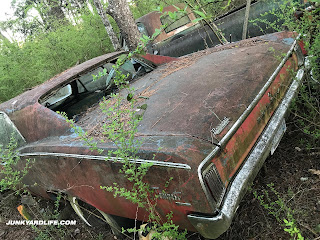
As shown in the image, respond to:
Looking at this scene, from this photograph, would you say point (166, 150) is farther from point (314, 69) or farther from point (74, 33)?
point (74, 33)

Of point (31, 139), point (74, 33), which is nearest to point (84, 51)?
point (74, 33)

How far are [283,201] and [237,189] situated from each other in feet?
2.30

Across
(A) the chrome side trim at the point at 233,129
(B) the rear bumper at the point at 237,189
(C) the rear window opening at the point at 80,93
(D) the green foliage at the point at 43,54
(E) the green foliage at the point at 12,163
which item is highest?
(D) the green foliage at the point at 43,54

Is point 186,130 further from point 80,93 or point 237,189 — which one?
point 80,93

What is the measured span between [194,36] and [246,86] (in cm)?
406

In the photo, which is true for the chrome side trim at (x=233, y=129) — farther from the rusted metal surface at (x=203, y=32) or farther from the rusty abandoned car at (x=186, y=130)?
the rusted metal surface at (x=203, y=32)

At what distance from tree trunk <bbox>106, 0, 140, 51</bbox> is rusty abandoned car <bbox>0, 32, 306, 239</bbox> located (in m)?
3.45

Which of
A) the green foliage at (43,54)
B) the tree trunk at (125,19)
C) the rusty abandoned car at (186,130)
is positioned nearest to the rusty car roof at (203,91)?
the rusty abandoned car at (186,130)

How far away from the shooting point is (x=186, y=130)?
213 cm

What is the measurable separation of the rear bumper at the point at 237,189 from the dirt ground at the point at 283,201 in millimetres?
389

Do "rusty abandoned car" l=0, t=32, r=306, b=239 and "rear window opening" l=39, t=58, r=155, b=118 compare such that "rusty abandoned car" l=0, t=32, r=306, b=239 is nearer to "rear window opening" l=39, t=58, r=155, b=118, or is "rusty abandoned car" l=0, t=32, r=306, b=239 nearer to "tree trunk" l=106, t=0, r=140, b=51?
"rear window opening" l=39, t=58, r=155, b=118

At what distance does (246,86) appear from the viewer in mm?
2539

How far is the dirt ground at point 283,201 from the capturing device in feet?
7.63

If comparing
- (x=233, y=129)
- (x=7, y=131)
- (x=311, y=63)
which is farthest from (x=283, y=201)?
(x=7, y=131)
